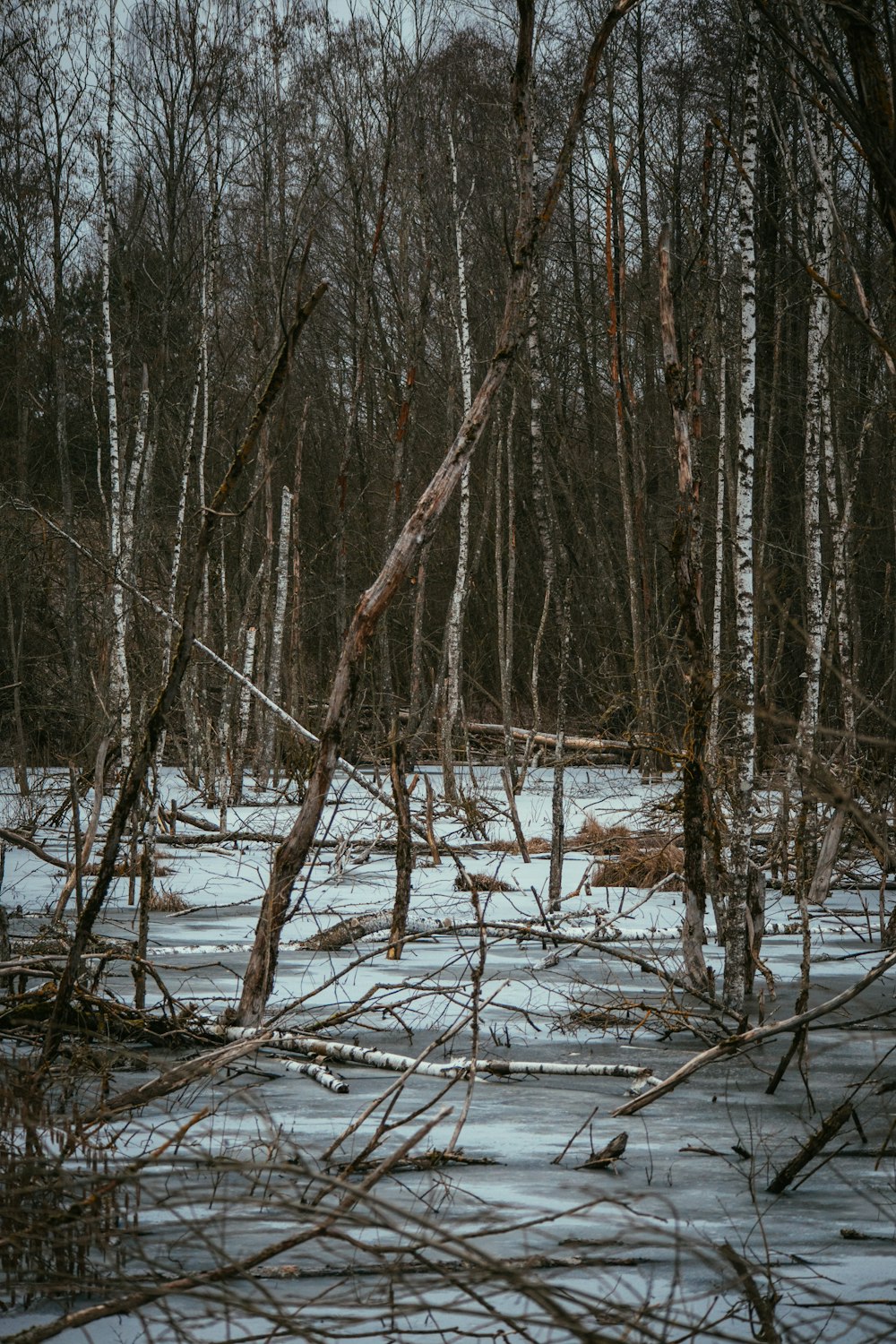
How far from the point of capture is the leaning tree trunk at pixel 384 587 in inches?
241

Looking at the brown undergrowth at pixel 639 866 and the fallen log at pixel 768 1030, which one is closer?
the fallen log at pixel 768 1030

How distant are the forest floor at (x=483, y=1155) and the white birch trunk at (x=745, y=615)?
38 centimetres

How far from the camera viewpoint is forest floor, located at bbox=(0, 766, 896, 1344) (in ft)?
8.79

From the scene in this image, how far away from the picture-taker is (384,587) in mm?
6246

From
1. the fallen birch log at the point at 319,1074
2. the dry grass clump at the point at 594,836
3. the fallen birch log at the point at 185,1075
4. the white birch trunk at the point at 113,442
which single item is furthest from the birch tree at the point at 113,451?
the fallen birch log at the point at 185,1075

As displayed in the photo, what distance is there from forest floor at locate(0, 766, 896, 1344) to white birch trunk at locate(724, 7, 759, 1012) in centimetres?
38

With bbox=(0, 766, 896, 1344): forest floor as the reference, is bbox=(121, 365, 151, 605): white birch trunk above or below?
above

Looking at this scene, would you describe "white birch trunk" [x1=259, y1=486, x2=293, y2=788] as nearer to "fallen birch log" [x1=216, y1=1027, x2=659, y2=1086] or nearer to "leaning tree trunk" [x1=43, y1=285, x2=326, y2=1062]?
"fallen birch log" [x1=216, y1=1027, x2=659, y2=1086]

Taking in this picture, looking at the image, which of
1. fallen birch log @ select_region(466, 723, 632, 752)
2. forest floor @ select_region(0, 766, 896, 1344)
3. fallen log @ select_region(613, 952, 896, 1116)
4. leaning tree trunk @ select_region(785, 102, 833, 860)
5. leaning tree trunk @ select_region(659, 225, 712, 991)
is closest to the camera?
forest floor @ select_region(0, 766, 896, 1344)

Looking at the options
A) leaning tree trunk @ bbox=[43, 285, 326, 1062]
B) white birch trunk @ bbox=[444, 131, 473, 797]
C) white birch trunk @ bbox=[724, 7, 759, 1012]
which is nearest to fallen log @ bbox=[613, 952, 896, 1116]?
leaning tree trunk @ bbox=[43, 285, 326, 1062]

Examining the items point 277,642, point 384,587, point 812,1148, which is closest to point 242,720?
point 277,642

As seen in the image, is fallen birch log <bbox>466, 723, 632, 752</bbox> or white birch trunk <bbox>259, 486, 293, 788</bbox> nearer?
white birch trunk <bbox>259, 486, 293, 788</bbox>

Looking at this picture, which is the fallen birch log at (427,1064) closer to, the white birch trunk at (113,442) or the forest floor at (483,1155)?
the forest floor at (483,1155)

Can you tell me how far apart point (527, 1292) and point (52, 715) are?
19.8 meters
